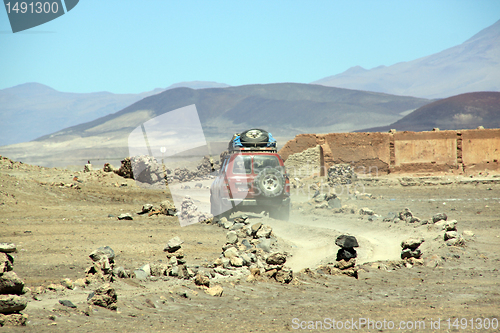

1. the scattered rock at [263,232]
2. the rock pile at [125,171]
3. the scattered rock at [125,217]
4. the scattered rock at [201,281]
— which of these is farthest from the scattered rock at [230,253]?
the rock pile at [125,171]

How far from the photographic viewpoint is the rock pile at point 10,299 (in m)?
4.11

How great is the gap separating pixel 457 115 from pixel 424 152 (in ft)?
358

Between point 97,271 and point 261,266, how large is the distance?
2639 mm

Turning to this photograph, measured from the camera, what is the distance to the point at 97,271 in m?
6.14

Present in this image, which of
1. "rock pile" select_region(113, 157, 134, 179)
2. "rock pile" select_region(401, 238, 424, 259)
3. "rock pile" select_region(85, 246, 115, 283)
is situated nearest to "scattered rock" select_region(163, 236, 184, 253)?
"rock pile" select_region(85, 246, 115, 283)

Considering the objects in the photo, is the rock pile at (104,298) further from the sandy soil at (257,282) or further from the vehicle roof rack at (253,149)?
the vehicle roof rack at (253,149)

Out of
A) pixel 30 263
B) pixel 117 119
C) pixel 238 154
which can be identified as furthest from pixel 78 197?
pixel 117 119

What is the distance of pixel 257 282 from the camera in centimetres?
652

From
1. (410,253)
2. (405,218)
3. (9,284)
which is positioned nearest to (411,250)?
(410,253)

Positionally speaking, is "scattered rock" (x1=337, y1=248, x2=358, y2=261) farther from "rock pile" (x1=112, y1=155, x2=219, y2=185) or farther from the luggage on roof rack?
"rock pile" (x1=112, y1=155, x2=219, y2=185)

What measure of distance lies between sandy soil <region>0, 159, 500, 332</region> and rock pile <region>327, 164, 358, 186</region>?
5745 mm

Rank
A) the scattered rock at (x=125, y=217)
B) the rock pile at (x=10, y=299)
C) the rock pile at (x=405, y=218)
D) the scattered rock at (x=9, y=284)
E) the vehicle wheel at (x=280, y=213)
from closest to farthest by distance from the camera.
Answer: the rock pile at (x=10, y=299)
the scattered rock at (x=9, y=284)
the rock pile at (x=405, y=218)
the scattered rock at (x=125, y=217)
the vehicle wheel at (x=280, y=213)

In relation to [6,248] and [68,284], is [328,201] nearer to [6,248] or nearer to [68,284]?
Answer: [68,284]

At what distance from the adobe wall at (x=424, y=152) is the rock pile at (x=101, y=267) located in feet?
58.2
